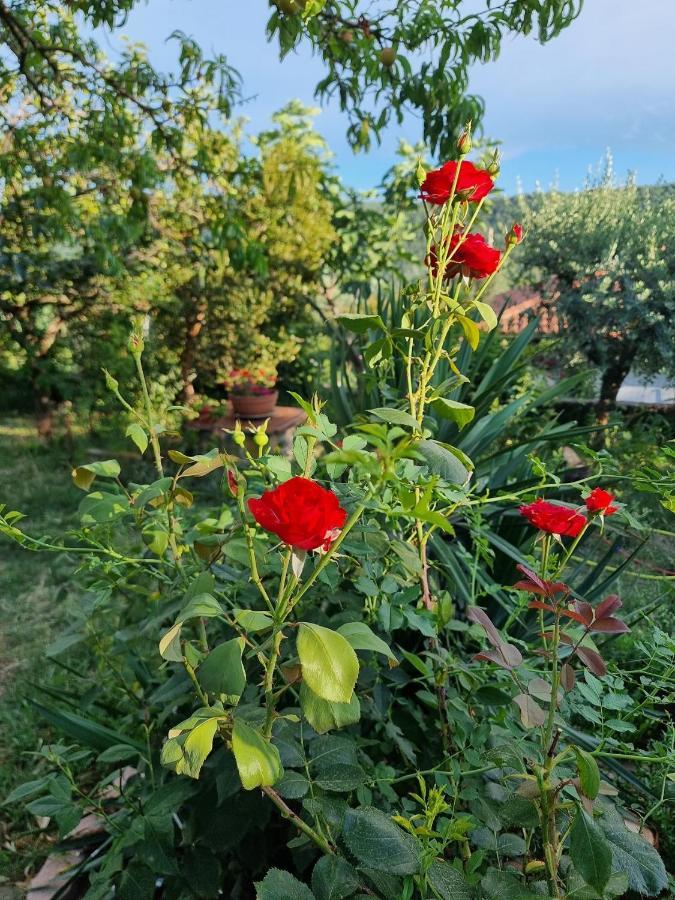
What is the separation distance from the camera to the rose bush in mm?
589

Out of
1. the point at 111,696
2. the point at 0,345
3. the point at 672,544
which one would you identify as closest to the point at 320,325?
the point at 0,345

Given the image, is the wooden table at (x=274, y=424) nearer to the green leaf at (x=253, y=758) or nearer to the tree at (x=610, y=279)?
the tree at (x=610, y=279)

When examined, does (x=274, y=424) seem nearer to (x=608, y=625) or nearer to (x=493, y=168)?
(x=493, y=168)

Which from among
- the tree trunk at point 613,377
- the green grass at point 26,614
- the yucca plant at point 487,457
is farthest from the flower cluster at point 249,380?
the tree trunk at point 613,377

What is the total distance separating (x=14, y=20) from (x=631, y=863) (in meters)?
3.07

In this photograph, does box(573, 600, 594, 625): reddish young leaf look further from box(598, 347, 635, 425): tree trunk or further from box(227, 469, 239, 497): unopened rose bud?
box(598, 347, 635, 425): tree trunk

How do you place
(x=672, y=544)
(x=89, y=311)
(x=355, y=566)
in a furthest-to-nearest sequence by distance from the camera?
1. (x=89, y=311)
2. (x=672, y=544)
3. (x=355, y=566)

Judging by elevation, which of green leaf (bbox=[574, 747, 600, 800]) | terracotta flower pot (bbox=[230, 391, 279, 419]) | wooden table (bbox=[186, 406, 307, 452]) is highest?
green leaf (bbox=[574, 747, 600, 800])

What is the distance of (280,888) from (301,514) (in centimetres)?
37

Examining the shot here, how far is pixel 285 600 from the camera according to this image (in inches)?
24.5

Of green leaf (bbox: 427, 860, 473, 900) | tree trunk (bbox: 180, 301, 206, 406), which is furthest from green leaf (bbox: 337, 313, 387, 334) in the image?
tree trunk (bbox: 180, 301, 206, 406)

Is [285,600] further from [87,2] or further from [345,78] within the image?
[87,2]

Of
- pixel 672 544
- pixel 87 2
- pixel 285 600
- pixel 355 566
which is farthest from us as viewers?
pixel 672 544

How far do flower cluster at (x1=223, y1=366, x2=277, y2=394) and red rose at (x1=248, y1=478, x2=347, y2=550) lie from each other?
12.9ft
